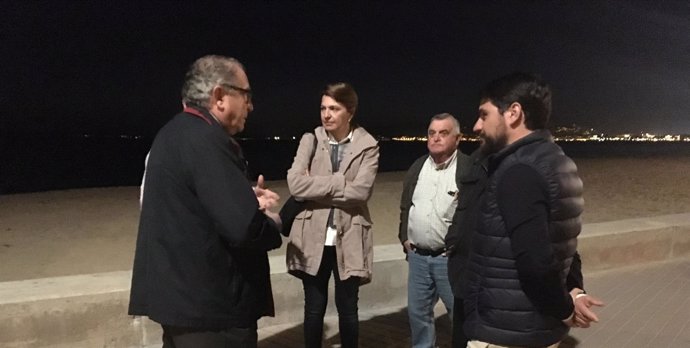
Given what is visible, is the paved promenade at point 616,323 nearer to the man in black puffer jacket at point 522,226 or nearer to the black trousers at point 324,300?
the black trousers at point 324,300

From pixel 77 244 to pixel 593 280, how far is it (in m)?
6.48

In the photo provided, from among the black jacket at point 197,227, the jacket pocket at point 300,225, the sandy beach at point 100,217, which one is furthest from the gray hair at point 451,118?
the sandy beach at point 100,217

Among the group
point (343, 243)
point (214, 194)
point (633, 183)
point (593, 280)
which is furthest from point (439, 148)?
point (633, 183)

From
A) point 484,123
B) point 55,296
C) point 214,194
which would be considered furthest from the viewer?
point 55,296

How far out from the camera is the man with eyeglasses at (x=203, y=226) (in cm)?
224

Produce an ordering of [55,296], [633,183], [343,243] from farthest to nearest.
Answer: [633,183]
[55,296]
[343,243]

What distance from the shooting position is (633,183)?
1611 centimetres

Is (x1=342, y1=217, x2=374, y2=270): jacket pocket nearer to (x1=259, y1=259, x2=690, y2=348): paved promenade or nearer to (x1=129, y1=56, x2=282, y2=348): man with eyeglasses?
(x1=259, y1=259, x2=690, y2=348): paved promenade

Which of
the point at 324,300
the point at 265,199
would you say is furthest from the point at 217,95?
the point at 324,300

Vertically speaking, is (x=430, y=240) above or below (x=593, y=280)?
above

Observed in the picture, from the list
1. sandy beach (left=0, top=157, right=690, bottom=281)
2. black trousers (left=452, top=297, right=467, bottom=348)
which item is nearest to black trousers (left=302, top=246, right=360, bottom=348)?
black trousers (left=452, top=297, right=467, bottom=348)

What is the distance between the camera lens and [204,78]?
239 centimetres

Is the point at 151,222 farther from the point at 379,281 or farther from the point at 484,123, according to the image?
the point at 379,281

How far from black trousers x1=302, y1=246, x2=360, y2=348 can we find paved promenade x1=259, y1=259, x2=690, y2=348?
2.40ft
